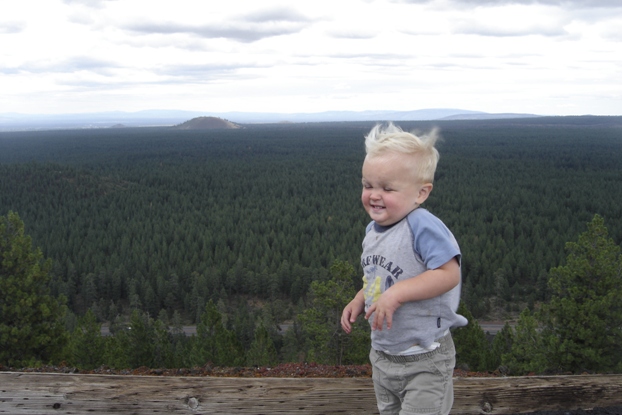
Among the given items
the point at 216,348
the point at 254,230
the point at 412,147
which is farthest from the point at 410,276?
the point at 254,230

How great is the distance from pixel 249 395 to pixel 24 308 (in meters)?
22.2

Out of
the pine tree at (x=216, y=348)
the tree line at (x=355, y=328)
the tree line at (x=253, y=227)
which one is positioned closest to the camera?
the tree line at (x=355, y=328)

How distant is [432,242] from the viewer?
4348 mm

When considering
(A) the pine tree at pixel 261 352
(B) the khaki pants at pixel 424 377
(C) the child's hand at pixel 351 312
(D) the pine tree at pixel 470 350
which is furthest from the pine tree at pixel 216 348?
(B) the khaki pants at pixel 424 377

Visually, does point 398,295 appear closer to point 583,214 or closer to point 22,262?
point 22,262

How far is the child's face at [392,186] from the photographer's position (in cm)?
450

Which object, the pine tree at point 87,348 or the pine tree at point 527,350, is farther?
the pine tree at point 87,348

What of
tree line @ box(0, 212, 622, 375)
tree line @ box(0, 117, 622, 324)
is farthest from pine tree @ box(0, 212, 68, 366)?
tree line @ box(0, 117, 622, 324)

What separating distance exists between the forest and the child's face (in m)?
20.0

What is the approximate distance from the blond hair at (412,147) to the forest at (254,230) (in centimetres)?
1989

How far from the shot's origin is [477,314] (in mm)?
63156

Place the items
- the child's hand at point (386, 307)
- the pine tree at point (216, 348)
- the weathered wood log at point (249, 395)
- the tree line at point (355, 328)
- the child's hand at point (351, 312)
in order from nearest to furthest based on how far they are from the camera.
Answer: the child's hand at point (386, 307) < the child's hand at point (351, 312) < the weathered wood log at point (249, 395) < the tree line at point (355, 328) < the pine tree at point (216, 348)

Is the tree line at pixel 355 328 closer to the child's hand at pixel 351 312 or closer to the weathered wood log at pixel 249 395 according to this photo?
the weathered wood log at pixel 249 395

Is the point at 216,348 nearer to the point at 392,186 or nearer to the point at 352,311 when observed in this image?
the point at 352,311
